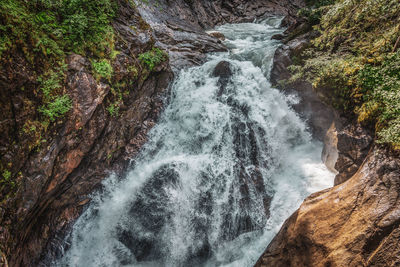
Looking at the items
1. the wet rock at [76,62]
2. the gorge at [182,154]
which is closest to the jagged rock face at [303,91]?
the gorge at [182,154]

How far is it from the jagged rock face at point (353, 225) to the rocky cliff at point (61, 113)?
5.25 meters

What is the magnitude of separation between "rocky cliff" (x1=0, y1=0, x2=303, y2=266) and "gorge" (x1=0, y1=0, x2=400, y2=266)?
0.03 m

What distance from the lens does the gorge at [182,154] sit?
3.48 metres

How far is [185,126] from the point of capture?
728 cm

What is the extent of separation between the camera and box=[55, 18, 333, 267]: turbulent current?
17.2 feet

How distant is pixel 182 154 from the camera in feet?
22.0

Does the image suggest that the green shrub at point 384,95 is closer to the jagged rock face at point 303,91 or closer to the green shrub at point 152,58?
the jagged rock face at point 303,91

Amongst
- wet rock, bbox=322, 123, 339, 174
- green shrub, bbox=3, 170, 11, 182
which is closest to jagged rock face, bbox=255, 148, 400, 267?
wet rock, bbox=322, 123, 339, 174

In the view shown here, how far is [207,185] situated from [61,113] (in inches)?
171

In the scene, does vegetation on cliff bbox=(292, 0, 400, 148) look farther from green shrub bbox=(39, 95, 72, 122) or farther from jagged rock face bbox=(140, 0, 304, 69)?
green shrub bbox=(39, 95, 72, 122)

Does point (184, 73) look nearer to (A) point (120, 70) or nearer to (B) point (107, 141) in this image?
(A) point (120, 70)

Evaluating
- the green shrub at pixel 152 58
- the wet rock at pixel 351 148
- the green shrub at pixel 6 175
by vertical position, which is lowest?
the green shrub at pixel 6 175

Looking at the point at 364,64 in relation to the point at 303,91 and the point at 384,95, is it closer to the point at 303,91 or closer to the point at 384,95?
the point at 384,95

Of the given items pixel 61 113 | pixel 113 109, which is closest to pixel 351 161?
pixel 113 109
